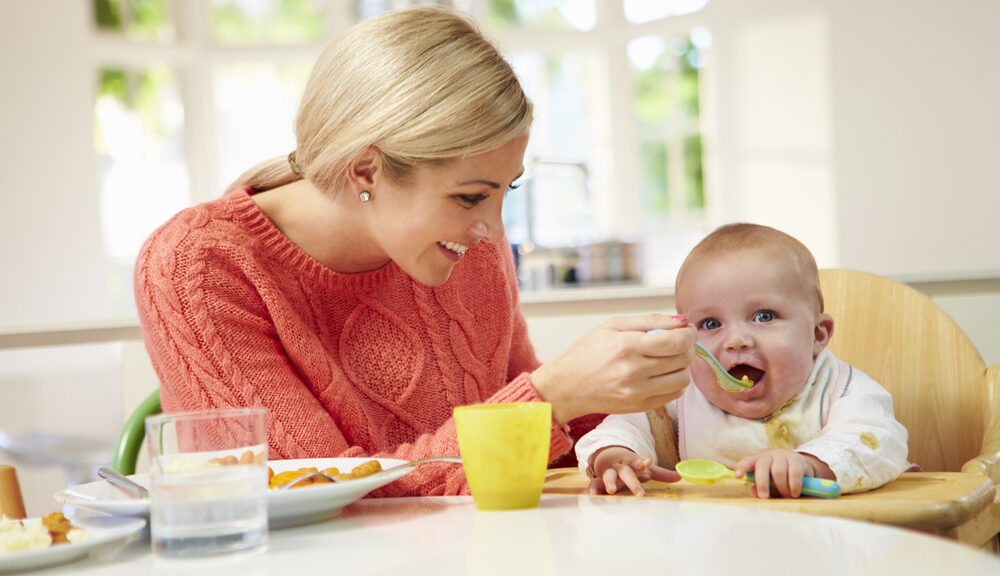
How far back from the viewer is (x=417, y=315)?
58.3 inches

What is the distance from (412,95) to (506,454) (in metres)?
0.62

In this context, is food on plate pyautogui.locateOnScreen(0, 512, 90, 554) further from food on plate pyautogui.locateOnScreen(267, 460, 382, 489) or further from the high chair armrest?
the high chair armrest

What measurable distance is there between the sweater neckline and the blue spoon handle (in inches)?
31.0

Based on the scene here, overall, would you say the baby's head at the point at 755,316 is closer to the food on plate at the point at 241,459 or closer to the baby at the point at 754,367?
the baby at the point at 754,367

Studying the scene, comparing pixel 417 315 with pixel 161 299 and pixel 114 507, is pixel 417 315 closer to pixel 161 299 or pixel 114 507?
pixel 161 299

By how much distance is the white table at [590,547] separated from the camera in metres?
0.56

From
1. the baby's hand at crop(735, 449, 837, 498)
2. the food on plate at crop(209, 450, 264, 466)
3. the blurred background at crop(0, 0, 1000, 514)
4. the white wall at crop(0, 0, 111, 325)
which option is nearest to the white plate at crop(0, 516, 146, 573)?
the food on plate at crop(209, 450, 264, 466)

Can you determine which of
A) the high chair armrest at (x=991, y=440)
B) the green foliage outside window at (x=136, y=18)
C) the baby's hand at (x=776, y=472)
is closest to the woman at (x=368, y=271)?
the baby's hand at (x=776, y=472)

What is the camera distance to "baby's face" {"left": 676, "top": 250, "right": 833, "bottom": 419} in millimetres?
1167

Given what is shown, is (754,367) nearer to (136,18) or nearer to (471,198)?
(471,198)

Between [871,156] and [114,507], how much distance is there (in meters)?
4.99

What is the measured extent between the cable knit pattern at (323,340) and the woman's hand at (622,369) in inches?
1.5

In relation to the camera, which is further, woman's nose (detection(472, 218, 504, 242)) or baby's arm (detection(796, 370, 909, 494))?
woman's nose (detection(472, 218, 504, 242))

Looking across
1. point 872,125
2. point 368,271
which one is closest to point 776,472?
point 368,271
